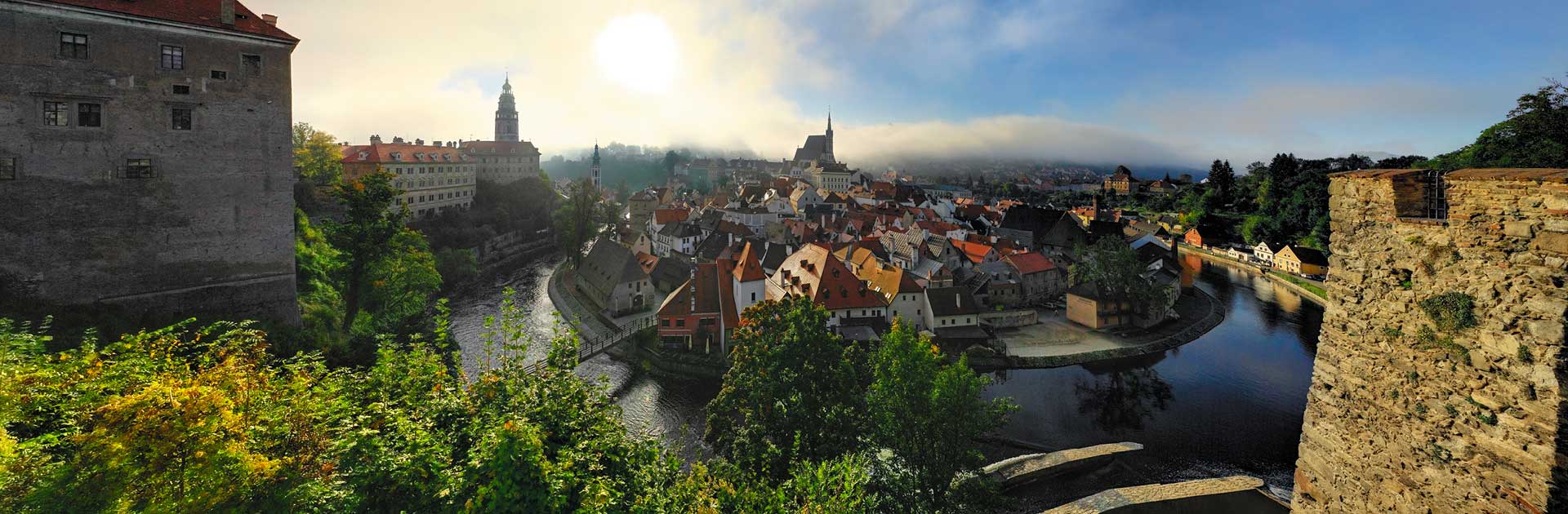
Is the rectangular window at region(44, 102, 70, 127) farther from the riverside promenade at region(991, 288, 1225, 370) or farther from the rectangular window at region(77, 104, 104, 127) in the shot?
the riverside promenade at region(991, 288, 1225, 370)

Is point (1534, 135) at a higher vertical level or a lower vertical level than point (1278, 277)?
higher

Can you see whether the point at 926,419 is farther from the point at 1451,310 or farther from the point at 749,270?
the point at 749,270

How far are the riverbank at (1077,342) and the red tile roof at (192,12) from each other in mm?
24786

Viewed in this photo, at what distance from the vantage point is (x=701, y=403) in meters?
20.3

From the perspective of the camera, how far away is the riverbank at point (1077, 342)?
24.8m

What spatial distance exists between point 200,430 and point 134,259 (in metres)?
12.7

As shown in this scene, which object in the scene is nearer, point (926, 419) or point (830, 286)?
point (926, 419)

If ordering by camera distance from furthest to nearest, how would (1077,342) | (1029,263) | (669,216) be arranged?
(669,216)
(1029,263)
(1077,342)

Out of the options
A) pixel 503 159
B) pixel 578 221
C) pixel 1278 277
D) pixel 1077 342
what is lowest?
pixel 1077 342

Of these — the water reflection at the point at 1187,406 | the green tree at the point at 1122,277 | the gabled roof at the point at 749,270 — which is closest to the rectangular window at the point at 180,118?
the gabled roof at the point at 749,270

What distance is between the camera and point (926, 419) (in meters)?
11.2

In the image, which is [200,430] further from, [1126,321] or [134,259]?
[1126,321]

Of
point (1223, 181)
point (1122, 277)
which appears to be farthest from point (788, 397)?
point (1223, 181)

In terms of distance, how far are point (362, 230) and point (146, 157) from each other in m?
5.87
